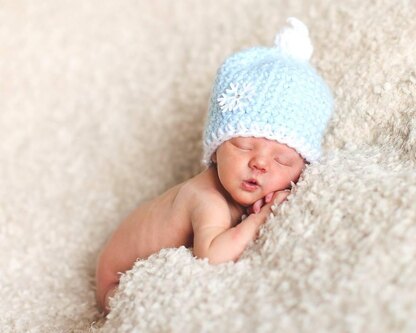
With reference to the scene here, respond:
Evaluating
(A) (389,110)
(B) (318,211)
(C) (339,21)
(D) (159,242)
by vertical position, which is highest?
(C) (339,21)

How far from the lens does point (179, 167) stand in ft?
5.62

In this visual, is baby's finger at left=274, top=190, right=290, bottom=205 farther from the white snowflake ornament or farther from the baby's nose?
the white snowflake ornament

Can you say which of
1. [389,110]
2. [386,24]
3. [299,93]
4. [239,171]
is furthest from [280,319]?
[386,24]

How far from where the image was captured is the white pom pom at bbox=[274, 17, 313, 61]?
1.34m

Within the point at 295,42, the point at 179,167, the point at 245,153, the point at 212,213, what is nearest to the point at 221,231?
the point at 212,213

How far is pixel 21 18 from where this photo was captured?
1865 millimetres

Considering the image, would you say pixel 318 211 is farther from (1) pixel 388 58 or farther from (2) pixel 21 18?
(2) pixel 21 18

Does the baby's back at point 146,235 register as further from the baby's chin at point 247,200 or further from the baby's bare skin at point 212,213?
the baby's chin at point 247,200

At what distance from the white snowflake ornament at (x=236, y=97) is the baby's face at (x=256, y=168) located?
0.06 m

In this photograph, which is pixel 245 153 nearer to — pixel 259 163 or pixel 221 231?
pixel 259 163

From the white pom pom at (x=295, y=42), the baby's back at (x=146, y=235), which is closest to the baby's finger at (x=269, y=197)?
the baby's back at (x=146, y=235)

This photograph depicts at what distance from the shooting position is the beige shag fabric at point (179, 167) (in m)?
0.92

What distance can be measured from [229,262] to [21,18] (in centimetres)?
111

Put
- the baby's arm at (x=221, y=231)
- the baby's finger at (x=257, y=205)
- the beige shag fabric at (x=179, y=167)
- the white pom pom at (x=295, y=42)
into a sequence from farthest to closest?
the white pom pom at (x=295, y=42)
the baby's finger at (x=257, y=205)
the baby's arm at (x=221, y=231)
the beige shag fabric at (x=179, y=167)
